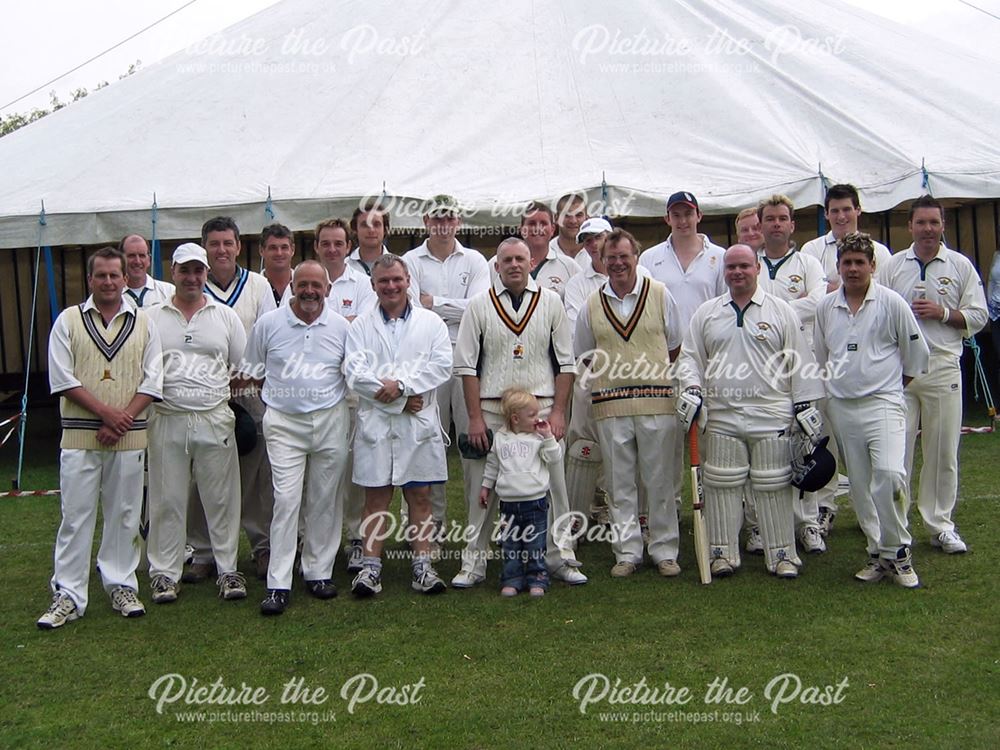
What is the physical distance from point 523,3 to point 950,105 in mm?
5244

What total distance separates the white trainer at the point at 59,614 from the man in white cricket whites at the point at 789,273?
12.8 feet

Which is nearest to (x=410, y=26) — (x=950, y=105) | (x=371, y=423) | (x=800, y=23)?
(x=800, y=23)

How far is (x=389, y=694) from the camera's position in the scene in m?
4.14

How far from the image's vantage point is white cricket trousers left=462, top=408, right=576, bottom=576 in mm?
5609

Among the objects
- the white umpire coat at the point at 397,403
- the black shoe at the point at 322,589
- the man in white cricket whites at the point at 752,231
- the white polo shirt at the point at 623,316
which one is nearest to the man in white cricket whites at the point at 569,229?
the man in white cricket whites at the point at 752,231

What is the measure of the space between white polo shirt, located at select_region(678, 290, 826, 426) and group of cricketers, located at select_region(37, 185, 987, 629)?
0.04 ft

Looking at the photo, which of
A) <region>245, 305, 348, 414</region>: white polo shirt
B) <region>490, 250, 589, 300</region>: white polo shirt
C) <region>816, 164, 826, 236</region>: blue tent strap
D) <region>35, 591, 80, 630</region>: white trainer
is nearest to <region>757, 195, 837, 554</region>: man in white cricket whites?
<region>490, 250, 589, 300</region>: white polo shirt

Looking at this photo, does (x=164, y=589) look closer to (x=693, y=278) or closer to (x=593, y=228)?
(x=593, y=228)

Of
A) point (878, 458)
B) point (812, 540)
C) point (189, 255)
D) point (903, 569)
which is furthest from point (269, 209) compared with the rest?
point (903, 569)

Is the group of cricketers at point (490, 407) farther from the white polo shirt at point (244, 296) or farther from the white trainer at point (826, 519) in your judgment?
the white trainer at point (826, 519)

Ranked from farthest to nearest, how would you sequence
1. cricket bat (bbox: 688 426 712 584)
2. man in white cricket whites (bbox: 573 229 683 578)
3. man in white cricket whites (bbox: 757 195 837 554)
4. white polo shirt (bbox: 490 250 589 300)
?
white polo shirt (bbox: 490 250 589 300), man in white cricket whites (bbox: 757 195 837 554), man in white cricket whites (bbox: 573 229 683 578), cricket bat (bbox: 688 426 712 584)

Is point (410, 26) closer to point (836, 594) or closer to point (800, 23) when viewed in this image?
point (800, 23)

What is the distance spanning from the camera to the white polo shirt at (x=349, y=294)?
630 centimetres

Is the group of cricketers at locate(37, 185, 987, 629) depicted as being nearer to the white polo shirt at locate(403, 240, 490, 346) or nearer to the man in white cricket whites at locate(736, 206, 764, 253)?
the man in white cricket whites at locate(736, 206, 764, 253)
